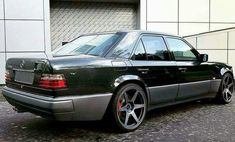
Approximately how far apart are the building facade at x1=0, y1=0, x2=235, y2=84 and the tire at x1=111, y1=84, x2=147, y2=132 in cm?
626

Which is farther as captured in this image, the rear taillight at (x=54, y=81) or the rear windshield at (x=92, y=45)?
the rear windshield at (x=92, y=45)

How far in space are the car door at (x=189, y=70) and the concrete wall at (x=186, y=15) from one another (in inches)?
211

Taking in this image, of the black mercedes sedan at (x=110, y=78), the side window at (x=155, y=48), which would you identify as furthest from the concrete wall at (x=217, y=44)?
the side window at (x=155, y=48)

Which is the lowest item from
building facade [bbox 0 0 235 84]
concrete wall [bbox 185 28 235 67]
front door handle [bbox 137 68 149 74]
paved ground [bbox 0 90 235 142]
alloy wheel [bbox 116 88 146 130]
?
paved ground [bbox 0 90 235 142]

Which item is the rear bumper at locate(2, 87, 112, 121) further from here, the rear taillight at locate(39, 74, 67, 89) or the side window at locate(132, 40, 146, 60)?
the side window at locate(132, 40, 146, 60)

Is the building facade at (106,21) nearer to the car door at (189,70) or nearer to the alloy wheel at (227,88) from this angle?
the alloy wheel at (227,88)

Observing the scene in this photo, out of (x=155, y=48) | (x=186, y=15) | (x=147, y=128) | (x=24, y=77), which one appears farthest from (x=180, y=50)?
(x=186, y=15)

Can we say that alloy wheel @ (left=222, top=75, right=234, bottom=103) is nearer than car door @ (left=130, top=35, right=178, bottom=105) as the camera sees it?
No

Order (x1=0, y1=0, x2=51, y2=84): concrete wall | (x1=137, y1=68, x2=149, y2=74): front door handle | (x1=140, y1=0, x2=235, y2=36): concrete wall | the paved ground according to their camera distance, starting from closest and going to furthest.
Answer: the paved ground
(x1=137, y1=68, x2=149, y2=74): front door handle
(x1=0, y1=0, x2=51, y2=84): concrete wall
(x1=140, y1=0, x2=235, y2=36): concrete wall

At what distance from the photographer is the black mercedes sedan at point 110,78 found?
167 inches

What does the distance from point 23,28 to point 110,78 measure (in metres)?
6.74

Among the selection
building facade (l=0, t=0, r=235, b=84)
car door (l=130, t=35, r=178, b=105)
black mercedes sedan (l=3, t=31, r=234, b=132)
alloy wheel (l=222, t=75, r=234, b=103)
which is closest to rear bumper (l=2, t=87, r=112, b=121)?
black mercedes sedan (l=3, t=31, r=234, b=132)

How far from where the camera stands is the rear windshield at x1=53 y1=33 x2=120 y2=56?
16.3 ft

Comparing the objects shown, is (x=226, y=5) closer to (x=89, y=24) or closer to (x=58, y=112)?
(x=89, y=24)
